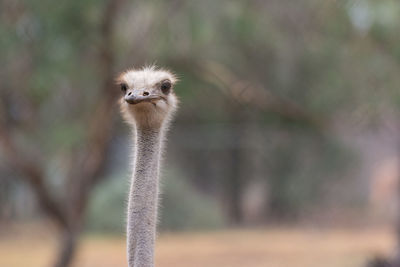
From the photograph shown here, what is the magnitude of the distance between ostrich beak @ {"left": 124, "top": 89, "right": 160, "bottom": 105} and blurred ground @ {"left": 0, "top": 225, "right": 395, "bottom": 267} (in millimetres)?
7147

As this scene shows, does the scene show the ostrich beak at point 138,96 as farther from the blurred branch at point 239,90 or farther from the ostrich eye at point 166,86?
the blurred branch at point 239,90

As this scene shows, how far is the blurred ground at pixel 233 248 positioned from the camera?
1102 cm

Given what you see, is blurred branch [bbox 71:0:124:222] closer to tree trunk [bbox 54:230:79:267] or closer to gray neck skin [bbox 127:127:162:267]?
tree trunk [bbox 54:230:79:267]

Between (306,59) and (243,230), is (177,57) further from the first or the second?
(243,230)

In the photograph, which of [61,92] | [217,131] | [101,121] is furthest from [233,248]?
[101,121]

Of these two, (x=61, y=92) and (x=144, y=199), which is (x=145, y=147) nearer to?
(x=144, y=199)

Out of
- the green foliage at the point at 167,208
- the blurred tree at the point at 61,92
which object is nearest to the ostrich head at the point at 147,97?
the blurred tree at the point at 61,92

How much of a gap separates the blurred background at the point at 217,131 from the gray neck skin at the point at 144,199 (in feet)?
3.78

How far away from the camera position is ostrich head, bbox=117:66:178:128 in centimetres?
301

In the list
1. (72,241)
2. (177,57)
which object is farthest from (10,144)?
(177,57)

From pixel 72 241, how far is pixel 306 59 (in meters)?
6.39

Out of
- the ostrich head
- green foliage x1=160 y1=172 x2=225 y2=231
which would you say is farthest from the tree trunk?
the ostrich head

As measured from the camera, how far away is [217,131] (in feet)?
48.9

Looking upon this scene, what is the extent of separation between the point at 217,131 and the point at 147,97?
11893mm
